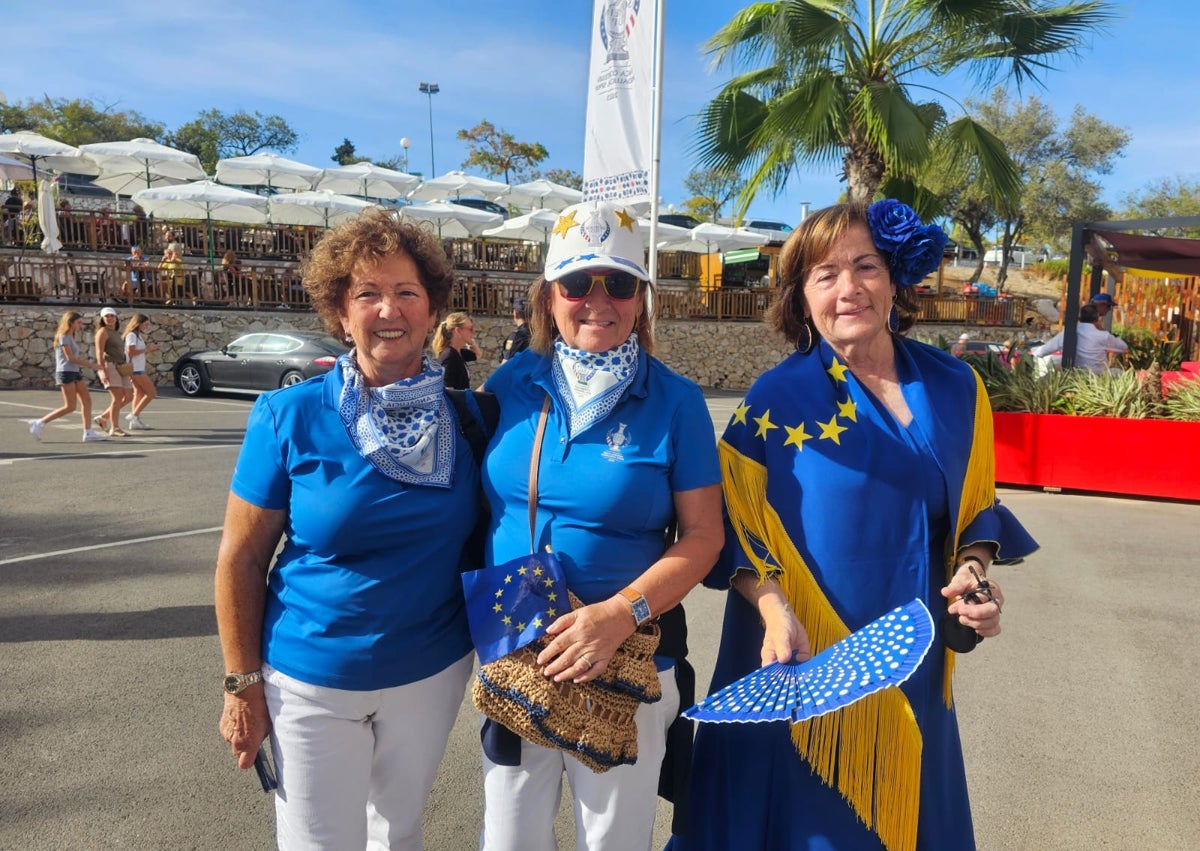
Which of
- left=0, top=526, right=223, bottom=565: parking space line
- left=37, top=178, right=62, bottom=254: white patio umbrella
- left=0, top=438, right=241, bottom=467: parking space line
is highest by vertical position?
left=37, top=178, right=62, bottom=254: white patio umbrella

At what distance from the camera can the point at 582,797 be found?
70.0 inches

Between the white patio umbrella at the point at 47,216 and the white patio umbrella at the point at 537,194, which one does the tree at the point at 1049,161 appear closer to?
the white patio umbrella at the point at 537,194

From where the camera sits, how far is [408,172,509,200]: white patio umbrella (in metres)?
26.5

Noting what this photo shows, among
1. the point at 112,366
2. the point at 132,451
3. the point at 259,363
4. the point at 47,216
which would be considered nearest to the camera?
the point at 132,451

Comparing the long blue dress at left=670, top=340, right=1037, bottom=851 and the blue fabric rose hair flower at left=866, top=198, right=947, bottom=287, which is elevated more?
the blue fabric rose hair flower at left=866, top=198, right=947, bottom=287

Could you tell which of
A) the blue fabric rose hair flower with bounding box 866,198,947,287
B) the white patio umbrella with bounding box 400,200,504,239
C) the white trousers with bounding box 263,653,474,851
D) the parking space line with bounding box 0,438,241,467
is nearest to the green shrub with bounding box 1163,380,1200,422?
the blue fabric rose hair flower with bounding box 866,198,947,287

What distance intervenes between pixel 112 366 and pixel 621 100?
7.58 m

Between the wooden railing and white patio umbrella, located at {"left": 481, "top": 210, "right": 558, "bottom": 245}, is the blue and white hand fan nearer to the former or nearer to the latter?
the wooden railing

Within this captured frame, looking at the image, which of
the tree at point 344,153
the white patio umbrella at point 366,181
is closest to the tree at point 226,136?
the tree at point 344,153

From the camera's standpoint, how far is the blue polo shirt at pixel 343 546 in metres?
1.74

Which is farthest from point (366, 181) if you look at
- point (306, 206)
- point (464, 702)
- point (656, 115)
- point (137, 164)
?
point (464, 702)

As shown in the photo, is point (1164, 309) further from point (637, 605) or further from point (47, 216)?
point (47, 216)

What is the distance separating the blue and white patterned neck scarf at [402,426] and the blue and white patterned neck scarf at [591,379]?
0.95 ft

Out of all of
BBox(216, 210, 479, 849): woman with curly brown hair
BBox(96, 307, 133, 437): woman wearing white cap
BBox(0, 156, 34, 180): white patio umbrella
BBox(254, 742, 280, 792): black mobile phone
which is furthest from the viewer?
BBox(0, 156, 34, 180): white patio umbrella
